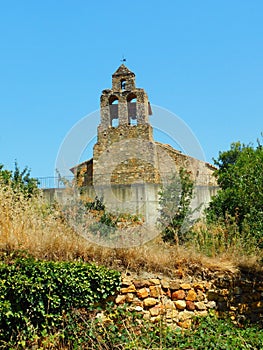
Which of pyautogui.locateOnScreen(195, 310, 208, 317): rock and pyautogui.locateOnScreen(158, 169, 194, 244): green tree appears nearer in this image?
pyautogui.locateOnScreen(195, 310, 208, 317): rock

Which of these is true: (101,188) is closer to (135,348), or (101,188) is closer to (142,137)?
(142,137)

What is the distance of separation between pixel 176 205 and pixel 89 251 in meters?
3.86

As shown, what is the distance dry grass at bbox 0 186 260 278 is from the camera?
6.70 m

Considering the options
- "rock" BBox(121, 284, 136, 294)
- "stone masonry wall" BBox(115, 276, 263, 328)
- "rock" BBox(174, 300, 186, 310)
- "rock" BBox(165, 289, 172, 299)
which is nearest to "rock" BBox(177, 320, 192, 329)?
"stone masonry wall" BBox(115, 276, 263, 328)

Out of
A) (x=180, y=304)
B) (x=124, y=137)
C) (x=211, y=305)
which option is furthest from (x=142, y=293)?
(x=124, y=137)

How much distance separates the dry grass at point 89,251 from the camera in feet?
22.0

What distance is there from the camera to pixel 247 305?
724cm

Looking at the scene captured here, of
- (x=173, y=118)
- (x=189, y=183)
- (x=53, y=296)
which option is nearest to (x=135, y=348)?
(x=53, y=296)

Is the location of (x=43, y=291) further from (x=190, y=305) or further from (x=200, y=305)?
(x=200, y=305)

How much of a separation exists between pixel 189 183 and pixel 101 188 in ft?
23.0

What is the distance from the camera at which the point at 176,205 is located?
1028 cm

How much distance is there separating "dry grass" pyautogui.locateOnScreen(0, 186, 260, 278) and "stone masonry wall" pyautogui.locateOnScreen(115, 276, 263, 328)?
227 millimetres

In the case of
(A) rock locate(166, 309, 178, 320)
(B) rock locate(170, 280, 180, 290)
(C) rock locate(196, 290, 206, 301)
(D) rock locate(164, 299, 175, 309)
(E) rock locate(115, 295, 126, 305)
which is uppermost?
(B) rock locate(170, 280, 180, 290)

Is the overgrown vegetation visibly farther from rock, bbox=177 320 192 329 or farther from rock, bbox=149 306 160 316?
rock, bbox=149 306 160 316
